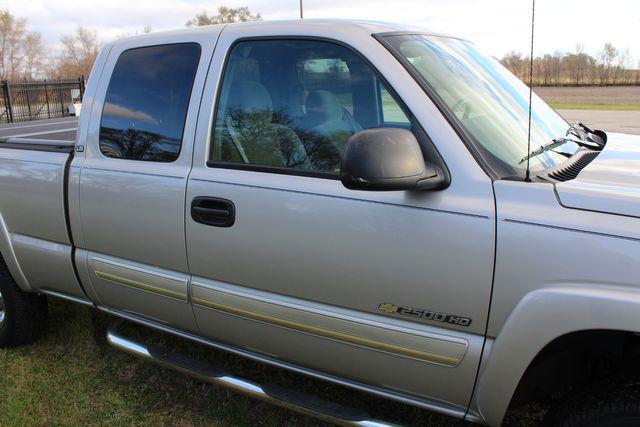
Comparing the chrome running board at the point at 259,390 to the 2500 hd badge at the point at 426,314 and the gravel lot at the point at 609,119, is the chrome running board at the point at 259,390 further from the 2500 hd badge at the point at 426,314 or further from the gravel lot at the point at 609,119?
the gravel lot at the point at 609,119

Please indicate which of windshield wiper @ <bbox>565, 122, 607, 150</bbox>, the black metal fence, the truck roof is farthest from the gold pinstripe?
the black metal fence

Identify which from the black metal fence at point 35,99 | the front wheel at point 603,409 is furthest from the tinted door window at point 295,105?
the black metal fence at point 35,99

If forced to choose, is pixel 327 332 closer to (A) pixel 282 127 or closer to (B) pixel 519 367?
(B) pixel 519 367

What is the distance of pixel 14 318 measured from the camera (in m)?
3.42

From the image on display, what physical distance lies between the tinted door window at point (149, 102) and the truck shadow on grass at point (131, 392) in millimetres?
1365

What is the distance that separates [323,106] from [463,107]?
1.97ft

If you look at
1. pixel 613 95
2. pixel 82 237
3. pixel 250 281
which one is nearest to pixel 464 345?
pixel 250 281

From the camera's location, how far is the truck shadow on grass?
280 centimetres

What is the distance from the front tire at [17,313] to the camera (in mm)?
3371

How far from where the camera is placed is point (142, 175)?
2.58 metres

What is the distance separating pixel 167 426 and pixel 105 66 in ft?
6.40

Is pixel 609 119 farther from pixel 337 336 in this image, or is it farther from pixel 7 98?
pixel 7 98

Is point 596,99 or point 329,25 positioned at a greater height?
point 329,25

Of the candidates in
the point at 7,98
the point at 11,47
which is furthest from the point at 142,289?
the point at 11,47
